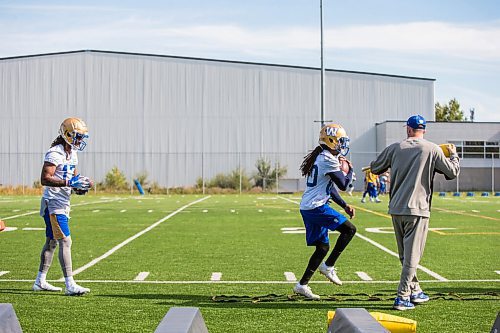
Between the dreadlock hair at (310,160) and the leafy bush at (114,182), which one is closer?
the dreadlock hair at (310,160)

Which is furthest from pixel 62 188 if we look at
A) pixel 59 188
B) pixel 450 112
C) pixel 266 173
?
pixel 450 112

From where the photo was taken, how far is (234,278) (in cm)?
1084

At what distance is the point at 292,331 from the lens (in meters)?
7.29

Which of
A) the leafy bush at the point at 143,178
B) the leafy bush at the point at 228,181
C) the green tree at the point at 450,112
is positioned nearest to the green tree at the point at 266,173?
the leafy bush at the point at 228,181

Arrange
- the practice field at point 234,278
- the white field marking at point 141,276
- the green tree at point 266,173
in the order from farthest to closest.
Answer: the green tree at point 266,173 → the white field marking at point 141,276 → the practice field at point 234,278

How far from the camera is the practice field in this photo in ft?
25.8

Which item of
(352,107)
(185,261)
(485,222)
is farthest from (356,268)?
(352,107)

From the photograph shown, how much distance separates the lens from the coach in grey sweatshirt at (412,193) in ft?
28.2

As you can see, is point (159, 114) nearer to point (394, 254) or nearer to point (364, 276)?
point (394, 254)

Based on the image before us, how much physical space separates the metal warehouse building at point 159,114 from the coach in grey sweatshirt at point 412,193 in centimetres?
5011

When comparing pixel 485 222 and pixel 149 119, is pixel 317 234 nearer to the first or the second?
pixel 485 222

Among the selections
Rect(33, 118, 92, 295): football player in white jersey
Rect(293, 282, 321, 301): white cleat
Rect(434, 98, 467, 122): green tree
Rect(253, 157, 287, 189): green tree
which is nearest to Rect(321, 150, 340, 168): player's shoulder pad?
Rect(293, 282, 321, 301): white cleat

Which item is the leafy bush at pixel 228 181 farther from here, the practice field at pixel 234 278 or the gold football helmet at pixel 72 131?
the gold football helmet at pixel 72 131

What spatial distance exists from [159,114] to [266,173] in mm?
8039
